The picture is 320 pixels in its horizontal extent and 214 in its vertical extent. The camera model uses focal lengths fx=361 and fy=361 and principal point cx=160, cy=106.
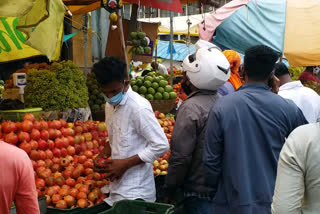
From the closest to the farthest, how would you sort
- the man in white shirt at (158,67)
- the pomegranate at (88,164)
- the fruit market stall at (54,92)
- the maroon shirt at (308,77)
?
the pomegranate at (88,164), the fruit market stall at (54,92), the maroon shirt at (308,77), the man in white shirt at (158,67)

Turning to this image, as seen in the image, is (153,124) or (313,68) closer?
(153,124)

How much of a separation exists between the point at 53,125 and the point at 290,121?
280 cm

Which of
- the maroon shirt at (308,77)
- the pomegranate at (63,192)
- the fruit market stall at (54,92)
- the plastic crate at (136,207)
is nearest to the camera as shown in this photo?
the plastic crate at (136,207)

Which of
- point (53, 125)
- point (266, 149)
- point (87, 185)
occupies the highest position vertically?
point (266, 149)

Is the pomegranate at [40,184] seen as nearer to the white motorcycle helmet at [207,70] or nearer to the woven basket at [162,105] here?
the white motorcycle helmet at [207,70]

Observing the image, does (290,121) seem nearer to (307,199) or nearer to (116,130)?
(307,199)

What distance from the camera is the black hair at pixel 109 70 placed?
107 inches

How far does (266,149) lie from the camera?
2500 millimetres

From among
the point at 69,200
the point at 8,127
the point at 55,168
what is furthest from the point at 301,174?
the point at 8,127

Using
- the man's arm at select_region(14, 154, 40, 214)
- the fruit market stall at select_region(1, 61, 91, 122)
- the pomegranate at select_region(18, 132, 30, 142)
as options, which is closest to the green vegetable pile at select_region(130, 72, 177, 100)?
the fruit market stall at select_region(1, 61, 91, 122)

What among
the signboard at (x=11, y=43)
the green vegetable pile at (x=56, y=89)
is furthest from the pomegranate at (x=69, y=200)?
the signboard at (x=11, y=43)

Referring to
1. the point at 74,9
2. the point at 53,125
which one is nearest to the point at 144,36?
the point at 74,9

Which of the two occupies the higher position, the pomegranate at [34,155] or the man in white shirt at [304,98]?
the man in white shirt at [304,98]

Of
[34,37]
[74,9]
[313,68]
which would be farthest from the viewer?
[313,68]
